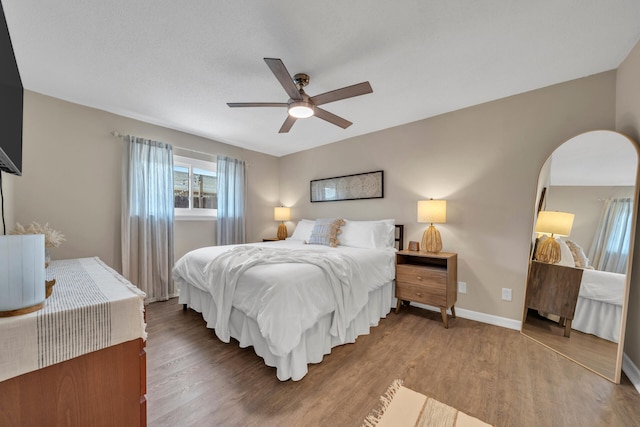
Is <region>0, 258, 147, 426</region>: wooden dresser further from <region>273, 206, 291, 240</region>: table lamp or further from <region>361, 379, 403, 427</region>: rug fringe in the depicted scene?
<region>273, 206, 291, 240</region>: table lamp

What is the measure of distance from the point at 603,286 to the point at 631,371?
1.86ft

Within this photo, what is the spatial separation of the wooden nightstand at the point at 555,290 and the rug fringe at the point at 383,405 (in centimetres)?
162

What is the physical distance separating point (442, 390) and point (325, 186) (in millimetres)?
3050

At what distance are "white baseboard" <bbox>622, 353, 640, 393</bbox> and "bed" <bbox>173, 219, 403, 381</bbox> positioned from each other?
5.81 ft

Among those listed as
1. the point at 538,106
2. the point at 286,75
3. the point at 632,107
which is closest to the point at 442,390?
the point at 286,75

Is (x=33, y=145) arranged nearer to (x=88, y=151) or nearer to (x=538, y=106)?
(x=88, y=151)

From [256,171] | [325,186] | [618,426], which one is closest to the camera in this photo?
[618,426]

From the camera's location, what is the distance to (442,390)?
1578 mm

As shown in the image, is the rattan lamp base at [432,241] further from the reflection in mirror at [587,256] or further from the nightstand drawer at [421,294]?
the reflection in mirror at [587,256]

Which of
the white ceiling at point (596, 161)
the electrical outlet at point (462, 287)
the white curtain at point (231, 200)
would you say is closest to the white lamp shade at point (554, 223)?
the white ceiling at point (596, 161)

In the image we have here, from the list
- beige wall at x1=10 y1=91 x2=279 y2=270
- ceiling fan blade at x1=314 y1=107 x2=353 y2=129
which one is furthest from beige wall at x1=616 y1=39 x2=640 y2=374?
beige wall at x1=10 y1=91 x2=279 y2=270

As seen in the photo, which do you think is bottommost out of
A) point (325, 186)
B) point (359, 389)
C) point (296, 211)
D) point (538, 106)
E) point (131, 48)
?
point (359, 389)

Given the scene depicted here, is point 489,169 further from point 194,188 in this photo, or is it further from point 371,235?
point 194,188

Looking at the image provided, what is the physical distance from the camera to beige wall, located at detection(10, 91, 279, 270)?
242 cm
